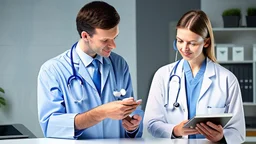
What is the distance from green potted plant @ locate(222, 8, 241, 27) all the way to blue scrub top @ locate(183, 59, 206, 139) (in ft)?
7.16

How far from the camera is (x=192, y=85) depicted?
2449 millimetres

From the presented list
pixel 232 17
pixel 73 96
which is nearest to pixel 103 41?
pixel 73 96

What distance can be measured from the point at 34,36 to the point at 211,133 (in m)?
3.08

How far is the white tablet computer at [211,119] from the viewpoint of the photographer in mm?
1962

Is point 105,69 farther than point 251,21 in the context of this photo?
No

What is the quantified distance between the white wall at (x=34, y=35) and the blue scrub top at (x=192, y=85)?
7.87 ft

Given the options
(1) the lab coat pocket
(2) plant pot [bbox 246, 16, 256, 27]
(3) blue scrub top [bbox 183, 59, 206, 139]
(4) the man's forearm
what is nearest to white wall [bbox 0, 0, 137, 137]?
(2) plant pot [bbox 246, 16, 256, 27]

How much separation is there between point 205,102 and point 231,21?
7.78ft

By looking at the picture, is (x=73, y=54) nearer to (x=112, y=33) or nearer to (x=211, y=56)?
(x=112, y=33)

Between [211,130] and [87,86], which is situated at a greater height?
[87,86]

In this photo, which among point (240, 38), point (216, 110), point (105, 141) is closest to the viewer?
point (105, 141)

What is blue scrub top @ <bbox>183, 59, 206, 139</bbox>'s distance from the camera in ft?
7.89

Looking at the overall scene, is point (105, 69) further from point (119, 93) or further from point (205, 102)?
point (205, 102)

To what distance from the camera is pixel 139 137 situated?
2240mm
